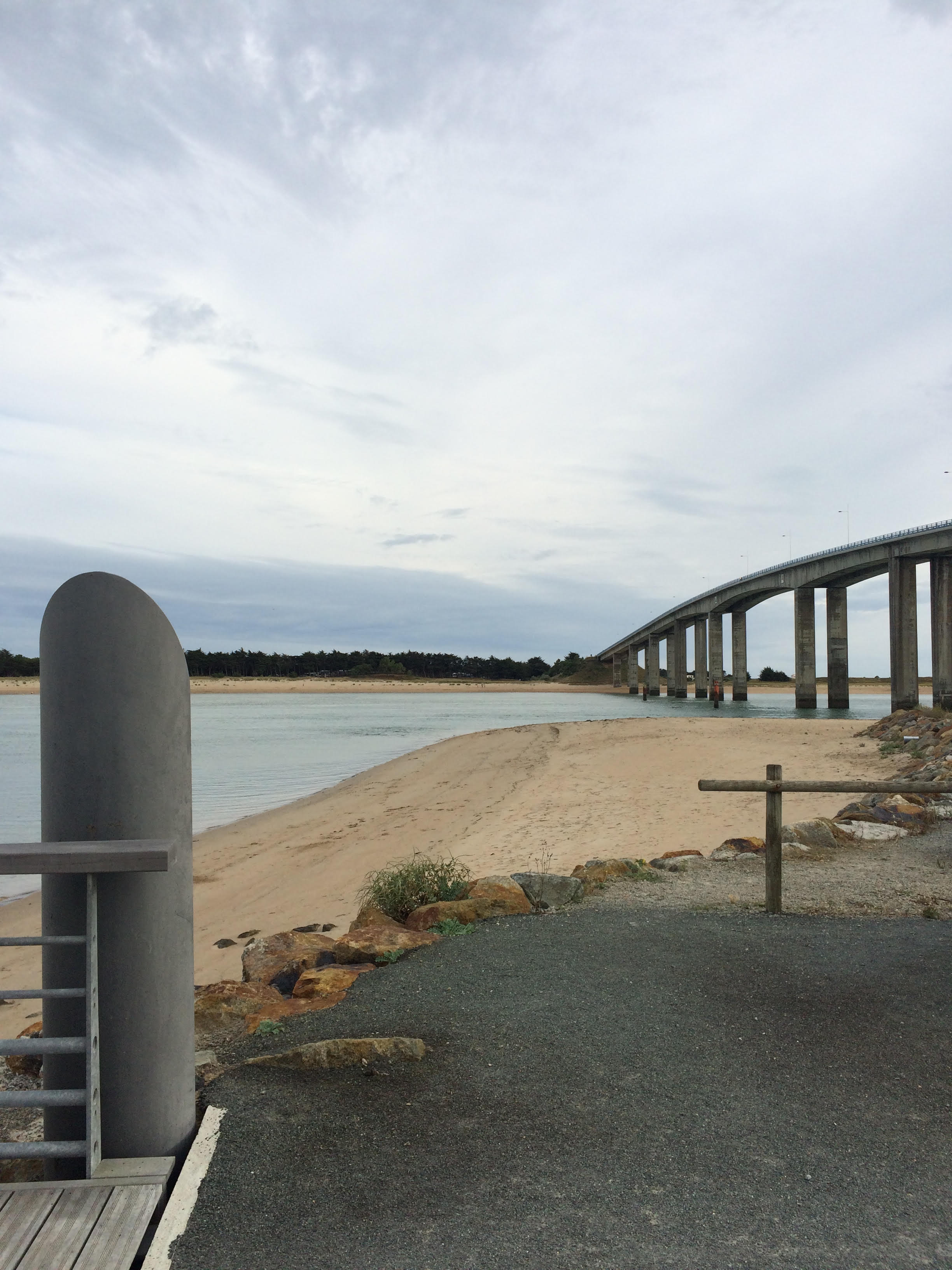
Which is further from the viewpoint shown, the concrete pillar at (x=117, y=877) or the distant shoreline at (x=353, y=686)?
the distant shoreline at (x=353, y=686)

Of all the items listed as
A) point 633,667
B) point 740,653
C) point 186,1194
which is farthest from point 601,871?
point 633,667

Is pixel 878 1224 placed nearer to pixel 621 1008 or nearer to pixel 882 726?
pixel 621 1008

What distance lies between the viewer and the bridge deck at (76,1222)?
8.46 feet

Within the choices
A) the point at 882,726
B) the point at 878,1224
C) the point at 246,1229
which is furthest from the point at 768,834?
the point at 882,726

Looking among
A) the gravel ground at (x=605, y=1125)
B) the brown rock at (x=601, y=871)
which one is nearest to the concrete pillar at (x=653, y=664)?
the brown rock at (x=601, y=871)

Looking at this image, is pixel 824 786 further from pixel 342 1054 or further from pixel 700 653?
pixel 700 653

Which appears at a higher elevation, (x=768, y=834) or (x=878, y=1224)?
(x=768, y=834)

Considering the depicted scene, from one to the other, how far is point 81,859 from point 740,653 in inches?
2792

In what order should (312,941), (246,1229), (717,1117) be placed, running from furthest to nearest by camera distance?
(312,941) < (717,1117) < (246,1229)

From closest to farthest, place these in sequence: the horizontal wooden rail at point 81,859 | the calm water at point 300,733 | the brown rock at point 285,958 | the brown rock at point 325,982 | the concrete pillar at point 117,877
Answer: the horizontal wooden rail at point 81,859
the concrete pillar at point 117,877
the brown rock at point 325,982
the brown rock at point 285,958
the calm water at point 300,733

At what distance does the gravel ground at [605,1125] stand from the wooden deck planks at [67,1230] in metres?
0.33

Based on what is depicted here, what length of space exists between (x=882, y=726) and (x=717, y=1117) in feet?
83.2

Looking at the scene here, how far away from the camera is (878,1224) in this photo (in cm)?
285

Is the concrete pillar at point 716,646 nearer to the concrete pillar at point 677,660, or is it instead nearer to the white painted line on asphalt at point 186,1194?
the concrete pillar at point 677,660
